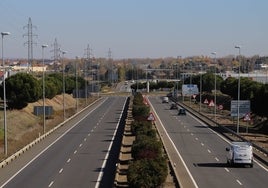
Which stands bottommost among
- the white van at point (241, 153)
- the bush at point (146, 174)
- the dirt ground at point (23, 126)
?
the dirt ground at point (23, 126)

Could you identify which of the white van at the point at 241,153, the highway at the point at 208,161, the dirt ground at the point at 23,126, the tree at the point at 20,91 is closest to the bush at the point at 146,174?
the highway at the point at 208,161

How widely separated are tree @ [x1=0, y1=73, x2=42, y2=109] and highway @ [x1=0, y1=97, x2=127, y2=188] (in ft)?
50.8

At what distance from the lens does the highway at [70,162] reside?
104 ft

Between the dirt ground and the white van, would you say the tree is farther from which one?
the white van

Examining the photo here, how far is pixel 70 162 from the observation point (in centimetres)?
4009

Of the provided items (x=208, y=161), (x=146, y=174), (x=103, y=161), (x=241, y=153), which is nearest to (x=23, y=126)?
(x=103, y=161)

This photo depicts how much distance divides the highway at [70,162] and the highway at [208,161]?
4712 millimetres

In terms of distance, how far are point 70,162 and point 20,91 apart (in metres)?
42.4

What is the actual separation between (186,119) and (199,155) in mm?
40299

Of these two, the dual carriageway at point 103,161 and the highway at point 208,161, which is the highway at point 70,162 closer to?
the dual carriageway at point 103,161

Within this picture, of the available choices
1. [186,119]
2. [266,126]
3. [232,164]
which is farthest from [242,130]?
[232,164]

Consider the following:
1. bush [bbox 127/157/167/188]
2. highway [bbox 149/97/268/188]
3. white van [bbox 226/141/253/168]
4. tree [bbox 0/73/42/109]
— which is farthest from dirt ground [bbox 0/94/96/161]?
bush [bbox 127/157/167/188]

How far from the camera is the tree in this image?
80938 mm

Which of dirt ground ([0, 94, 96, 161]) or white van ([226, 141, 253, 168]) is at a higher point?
white van ([226, 141, 253, 168])
